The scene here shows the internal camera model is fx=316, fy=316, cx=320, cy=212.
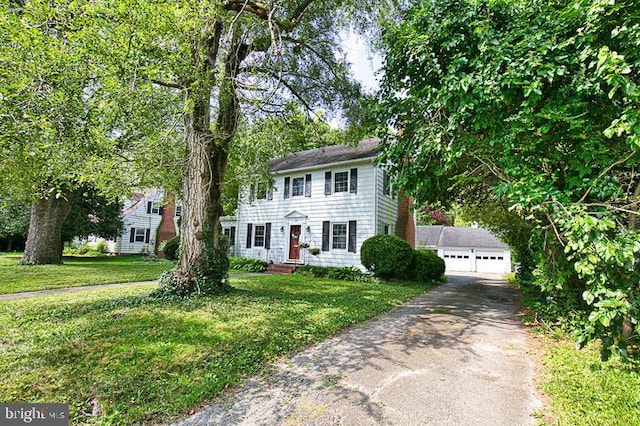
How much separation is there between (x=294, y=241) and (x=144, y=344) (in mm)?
12150

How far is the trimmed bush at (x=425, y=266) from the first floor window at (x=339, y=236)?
317 centimetres

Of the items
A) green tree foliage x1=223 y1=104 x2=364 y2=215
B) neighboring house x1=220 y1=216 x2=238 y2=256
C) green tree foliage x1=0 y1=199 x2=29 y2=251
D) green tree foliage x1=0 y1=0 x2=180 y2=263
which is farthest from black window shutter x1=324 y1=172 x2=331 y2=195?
green tree foliage x1=0 y1=199 x2=29 y2=251

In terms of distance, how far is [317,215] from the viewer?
15523 mm

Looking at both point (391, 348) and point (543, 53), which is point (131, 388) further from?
point (543, 53)

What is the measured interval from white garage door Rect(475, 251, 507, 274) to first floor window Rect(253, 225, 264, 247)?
19354mm

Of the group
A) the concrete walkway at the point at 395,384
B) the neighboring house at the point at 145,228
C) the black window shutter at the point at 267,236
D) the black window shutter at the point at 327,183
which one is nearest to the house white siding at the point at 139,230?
the neighboring house at the point at 145,228

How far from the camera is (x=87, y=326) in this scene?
4.94m

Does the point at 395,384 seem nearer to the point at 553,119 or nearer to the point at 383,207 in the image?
the point at 553,119

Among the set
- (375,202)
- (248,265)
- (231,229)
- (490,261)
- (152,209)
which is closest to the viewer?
(375,202)

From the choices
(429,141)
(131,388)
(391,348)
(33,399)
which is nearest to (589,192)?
(429,141)

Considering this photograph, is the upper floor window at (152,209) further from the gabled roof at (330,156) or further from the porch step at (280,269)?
the porch step at (280,269)

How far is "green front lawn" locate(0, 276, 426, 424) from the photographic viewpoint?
119 inches

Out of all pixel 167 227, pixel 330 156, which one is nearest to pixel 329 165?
pixel 330 156

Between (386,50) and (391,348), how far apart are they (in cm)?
521
